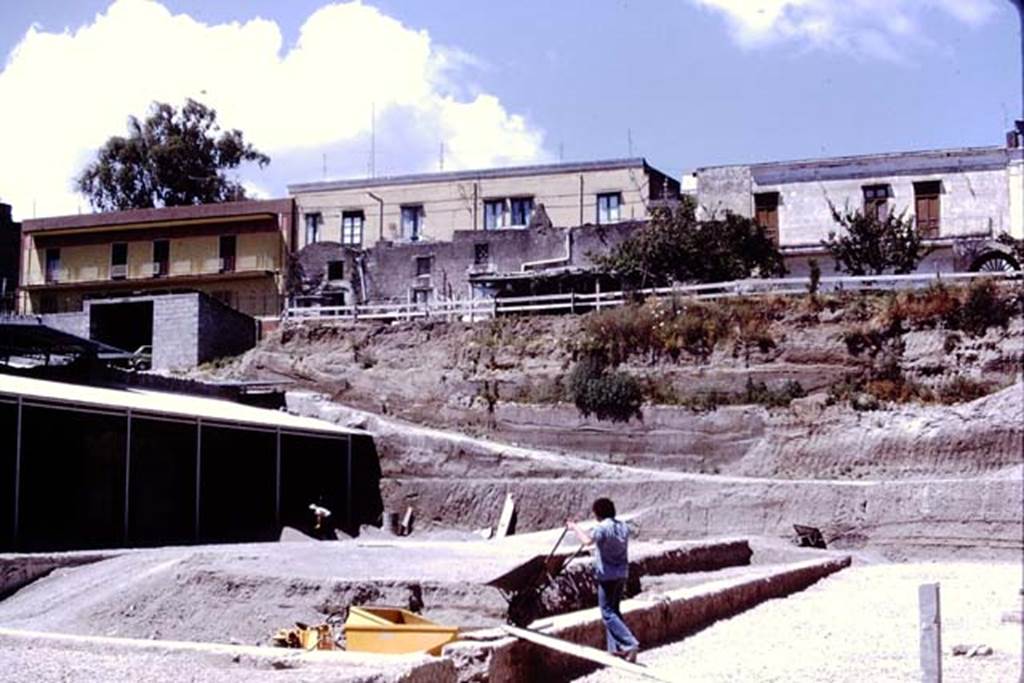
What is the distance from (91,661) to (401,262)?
36.6 metres

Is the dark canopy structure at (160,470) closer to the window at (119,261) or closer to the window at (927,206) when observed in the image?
the window at (927,206)

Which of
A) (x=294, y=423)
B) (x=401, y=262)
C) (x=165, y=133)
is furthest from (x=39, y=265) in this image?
(x=294, y=423)

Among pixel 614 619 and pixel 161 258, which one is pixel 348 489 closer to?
pixel 614 619

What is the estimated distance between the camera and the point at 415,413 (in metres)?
35.2

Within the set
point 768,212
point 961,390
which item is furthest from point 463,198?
point 961,390

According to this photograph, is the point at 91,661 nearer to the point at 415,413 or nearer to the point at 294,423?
the point at 294,423

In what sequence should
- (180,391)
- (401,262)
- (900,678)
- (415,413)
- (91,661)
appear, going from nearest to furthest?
1. (91,661)
2. (900,678)
3. (180,391)
4. (415,413)
5. (401,262)

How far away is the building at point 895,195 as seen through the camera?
1478 inches

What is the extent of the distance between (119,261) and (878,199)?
27.3m

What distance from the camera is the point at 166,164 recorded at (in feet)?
174

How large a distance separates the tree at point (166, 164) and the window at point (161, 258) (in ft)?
21.9

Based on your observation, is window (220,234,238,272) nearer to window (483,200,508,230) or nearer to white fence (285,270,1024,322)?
white fence (285,270,1024,322)

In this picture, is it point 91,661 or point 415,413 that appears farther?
point 415,413

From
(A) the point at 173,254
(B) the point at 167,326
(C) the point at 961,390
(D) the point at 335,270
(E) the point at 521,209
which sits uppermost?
(E) the point at 521,209
